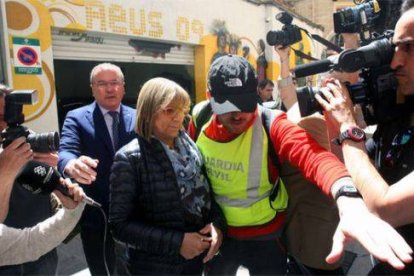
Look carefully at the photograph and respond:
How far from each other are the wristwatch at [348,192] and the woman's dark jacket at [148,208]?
0.75m

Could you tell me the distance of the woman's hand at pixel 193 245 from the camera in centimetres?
167

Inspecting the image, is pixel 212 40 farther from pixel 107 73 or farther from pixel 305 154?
pixel 305 154

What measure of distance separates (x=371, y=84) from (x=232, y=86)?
23.5 inches

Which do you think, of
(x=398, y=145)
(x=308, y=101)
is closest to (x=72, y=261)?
(x=308, y=101)

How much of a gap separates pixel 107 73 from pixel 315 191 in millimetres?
1856

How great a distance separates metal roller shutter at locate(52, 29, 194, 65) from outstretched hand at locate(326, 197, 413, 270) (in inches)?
204

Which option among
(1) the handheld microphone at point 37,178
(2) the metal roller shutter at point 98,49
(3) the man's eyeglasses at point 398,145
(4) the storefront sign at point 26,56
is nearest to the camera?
(3) the man's eyeglasses at point 398,145

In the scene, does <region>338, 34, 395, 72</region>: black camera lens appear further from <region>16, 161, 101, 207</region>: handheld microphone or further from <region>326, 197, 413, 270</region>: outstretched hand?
<region>16, 161, 101, 207</region>: handheld microphone

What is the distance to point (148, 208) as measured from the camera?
1724mm

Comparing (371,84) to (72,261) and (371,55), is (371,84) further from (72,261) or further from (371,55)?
(72,261)

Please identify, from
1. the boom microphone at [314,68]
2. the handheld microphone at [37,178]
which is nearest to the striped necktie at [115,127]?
the handheld microphone at [37,178]

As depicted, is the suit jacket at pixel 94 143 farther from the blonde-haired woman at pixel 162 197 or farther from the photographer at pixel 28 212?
the blonde-haired woman at pixel 162 197

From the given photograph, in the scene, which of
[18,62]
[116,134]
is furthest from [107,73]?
[18,62]

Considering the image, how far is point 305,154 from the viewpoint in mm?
1448
